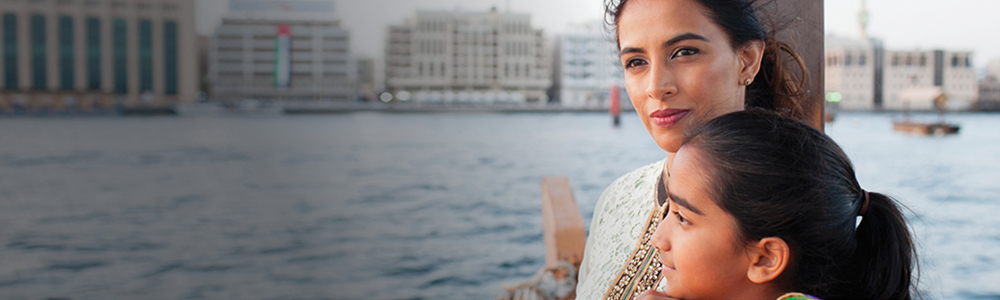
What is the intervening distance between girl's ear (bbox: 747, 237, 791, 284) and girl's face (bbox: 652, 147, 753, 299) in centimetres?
1

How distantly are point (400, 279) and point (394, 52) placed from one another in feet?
247

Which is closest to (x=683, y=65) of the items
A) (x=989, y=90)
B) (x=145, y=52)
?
(x=145, y=52)

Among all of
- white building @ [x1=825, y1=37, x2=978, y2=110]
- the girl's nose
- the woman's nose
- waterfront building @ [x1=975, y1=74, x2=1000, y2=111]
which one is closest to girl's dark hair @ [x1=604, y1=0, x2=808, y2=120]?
the woman's nose

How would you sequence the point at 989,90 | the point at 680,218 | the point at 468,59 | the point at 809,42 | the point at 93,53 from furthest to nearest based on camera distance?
the point at 989,90
the point at 468,59
the point at 93,53
the point at 809,42
the point at 680,218

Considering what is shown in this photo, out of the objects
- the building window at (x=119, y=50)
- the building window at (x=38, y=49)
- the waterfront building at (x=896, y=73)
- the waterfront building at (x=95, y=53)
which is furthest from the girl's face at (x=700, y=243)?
the waterfront building at (x=896, y=73)

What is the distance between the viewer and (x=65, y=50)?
2844 inches

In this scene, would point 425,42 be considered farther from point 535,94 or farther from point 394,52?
point 535,94

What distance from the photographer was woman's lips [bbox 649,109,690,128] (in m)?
1.11

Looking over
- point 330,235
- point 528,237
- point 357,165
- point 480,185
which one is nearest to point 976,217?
point 528,237

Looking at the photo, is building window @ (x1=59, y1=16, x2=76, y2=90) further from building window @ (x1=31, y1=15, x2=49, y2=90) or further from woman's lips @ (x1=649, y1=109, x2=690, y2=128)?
woman's lips @ (x1=649, y1=109, x2=690, y2=128)

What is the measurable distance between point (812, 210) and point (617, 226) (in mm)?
573

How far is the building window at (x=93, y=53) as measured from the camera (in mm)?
72375

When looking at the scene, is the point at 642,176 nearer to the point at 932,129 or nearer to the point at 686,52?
the point at 686,52

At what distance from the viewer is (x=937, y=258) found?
922cm
